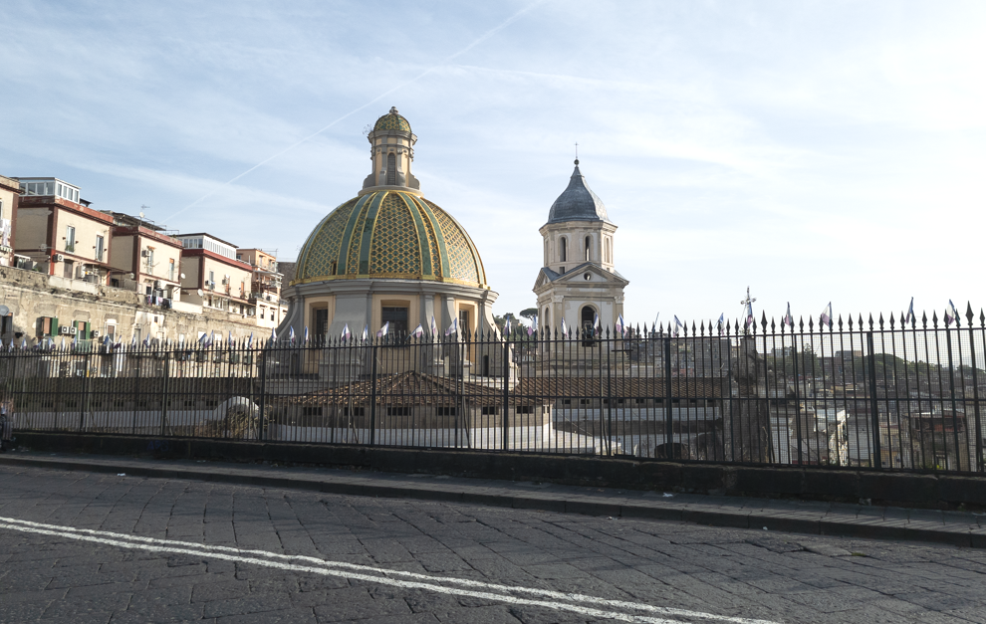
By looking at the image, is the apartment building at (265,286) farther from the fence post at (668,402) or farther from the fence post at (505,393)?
the fence post at (668,402)

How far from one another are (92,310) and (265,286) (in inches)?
1314

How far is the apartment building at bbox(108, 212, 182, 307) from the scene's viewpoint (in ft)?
153

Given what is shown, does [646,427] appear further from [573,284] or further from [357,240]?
[573,284]

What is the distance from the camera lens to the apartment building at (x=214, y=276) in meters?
54.8

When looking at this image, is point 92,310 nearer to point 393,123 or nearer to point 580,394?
point 393,123

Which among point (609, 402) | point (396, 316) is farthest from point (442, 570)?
point (396, 316)

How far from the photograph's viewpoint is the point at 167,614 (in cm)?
436

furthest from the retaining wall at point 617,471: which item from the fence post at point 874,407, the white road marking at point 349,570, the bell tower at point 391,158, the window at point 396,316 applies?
the bell tower at point 391,158

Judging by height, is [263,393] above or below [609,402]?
above

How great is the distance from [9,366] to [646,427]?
550 inches

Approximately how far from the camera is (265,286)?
68188mm

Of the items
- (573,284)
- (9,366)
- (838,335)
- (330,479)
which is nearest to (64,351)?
(9,366)

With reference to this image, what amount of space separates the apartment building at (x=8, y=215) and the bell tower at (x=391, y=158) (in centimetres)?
1874

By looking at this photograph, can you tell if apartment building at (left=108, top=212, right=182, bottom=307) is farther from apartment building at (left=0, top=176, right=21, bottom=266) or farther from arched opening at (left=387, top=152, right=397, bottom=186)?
arched opening at (left=387, top=152, right=397, bottom=186)
